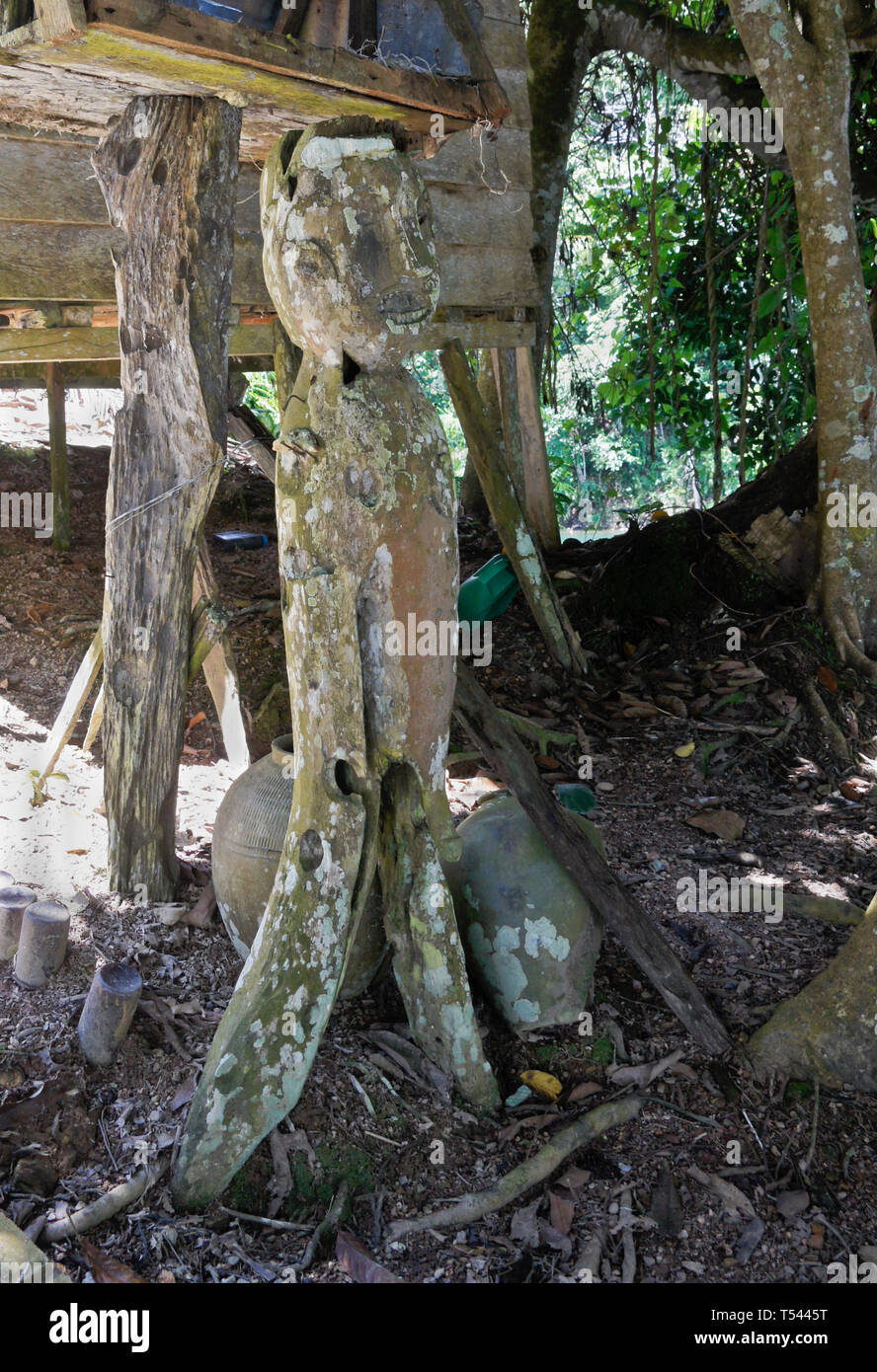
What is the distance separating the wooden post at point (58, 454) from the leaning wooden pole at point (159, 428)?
277cm

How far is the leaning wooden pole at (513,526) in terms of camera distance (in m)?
6.39

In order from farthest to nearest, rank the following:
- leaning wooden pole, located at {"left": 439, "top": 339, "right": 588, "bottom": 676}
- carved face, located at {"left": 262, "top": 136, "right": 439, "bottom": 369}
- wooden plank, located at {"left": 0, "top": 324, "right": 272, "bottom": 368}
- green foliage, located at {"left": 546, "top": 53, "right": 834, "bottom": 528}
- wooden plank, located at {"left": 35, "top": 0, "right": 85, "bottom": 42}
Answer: green foliage, located at {"left": 546, "top": 53, "right": 834, "bottom": 528} → leaning wooden pole, located at {"left": 439, "top": 339, "right": 588, "bottom": 676} → wooden plank, located at {"left": 0, "top": 324, "right": 272, "bottom": 368} → carved face, located at {"left": 262, "top": 136, "right": 439, "bottom": 369} → wooden plank, located at {"left": 35, "top": 0, "right": 85, "bottom": 42}

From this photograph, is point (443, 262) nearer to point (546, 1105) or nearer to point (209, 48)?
point (209, 48)

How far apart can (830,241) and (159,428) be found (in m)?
4.18

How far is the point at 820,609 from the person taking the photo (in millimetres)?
6660

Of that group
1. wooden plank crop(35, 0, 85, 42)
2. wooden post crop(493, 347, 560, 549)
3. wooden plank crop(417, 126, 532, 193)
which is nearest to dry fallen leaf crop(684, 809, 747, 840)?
wooden post crop(493, 347, 560, 549)

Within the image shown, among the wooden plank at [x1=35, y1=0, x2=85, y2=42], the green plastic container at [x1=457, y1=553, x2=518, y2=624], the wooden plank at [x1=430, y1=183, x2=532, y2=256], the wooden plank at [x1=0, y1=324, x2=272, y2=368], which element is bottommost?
Result: the green plastic container at [x1=457, y1=553, x2=518, y2=624]

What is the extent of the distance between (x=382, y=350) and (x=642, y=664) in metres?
4.21

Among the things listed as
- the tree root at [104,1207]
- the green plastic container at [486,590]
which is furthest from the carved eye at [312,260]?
the green plastic container at [486,590]

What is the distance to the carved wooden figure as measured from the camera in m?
2.88

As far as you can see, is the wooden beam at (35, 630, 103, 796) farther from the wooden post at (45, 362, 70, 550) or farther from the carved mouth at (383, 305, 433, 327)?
the wooden post at (45, 362, 70, 550)

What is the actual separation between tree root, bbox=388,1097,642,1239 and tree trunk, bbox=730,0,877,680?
153 inches

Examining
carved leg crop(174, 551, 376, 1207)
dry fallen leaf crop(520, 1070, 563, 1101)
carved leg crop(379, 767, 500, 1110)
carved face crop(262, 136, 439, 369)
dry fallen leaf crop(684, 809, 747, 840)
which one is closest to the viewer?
carved face crop(262, 136, 439, 369)

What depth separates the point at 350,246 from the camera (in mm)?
2861
